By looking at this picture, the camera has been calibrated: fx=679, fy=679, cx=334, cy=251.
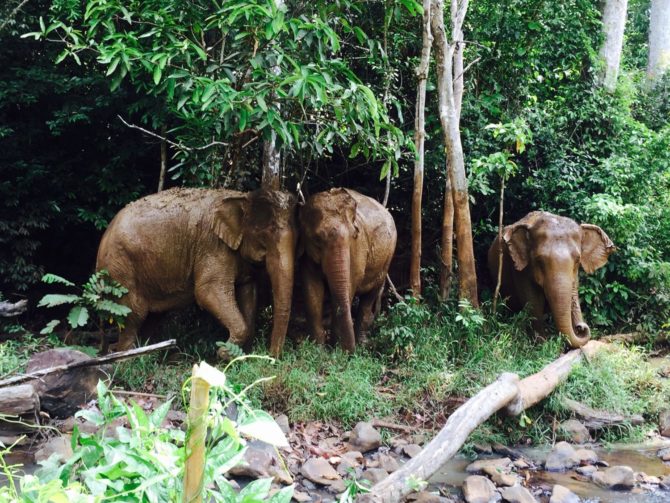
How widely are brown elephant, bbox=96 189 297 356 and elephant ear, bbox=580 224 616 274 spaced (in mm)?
3555

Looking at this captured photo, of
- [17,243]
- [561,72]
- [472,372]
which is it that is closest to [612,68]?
[561,72]

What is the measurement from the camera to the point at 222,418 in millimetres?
1613

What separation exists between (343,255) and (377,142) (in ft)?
4.15

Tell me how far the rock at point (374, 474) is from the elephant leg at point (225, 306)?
248 centimetres

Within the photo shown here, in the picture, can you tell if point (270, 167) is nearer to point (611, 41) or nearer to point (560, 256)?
point (560, 256)

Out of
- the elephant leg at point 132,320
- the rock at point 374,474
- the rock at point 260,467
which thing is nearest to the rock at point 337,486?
the rock at point 374,474

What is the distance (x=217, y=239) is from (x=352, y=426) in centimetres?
256

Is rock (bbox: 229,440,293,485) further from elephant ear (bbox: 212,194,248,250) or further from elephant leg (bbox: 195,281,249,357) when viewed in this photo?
elephant ear (bbox: 212,194,248,250)

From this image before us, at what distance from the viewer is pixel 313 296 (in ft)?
25.3

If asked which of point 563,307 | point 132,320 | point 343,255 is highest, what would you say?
point 343,255

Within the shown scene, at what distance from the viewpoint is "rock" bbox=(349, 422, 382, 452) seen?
221 inches

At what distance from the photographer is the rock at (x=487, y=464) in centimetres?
546

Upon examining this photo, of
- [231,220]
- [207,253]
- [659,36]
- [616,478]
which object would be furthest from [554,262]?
[659,36]

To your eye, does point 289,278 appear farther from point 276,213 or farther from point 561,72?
point 561,72
